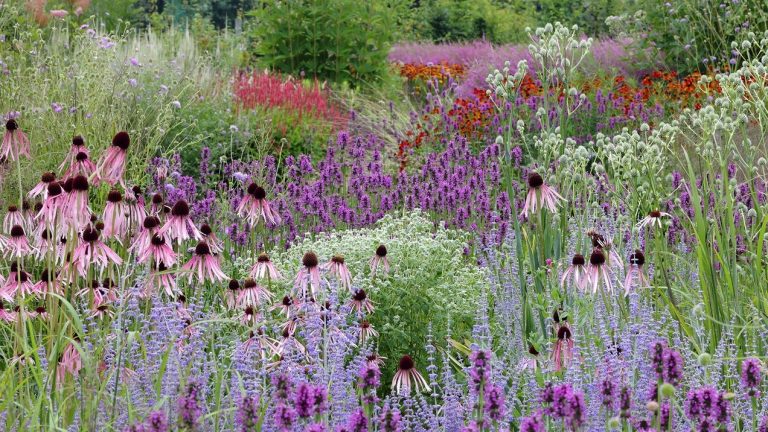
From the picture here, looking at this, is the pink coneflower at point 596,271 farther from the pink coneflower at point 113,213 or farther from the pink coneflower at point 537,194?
the pink coneflower at point 113,213

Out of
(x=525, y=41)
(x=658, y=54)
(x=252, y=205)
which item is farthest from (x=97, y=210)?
(x=525, y=41)

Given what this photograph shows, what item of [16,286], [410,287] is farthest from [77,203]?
[410,287]

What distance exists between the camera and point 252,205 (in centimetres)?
345

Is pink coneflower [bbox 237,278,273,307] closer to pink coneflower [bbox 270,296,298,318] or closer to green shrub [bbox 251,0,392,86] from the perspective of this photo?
pink coneflower [bbox 270,296,298,318]

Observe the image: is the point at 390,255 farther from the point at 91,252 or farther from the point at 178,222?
the point at 91,252

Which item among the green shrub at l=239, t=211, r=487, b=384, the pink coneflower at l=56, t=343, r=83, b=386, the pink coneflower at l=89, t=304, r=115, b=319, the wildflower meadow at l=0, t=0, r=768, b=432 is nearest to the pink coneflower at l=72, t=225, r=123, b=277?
the wildflower meadow at l=0, t=0, r=768, b=432

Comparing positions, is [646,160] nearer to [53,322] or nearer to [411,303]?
[411,303]

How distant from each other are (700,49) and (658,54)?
18.2 inches

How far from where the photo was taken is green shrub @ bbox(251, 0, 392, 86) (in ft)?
38.4

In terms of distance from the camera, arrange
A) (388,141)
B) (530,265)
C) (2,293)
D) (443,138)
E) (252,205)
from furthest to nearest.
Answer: (388,141)
(443,138)
(530,265)
(252,205)
(2,293)

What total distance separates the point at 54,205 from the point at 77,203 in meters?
0.21

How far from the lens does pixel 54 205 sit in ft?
9.25

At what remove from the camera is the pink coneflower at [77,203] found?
8.59 ft

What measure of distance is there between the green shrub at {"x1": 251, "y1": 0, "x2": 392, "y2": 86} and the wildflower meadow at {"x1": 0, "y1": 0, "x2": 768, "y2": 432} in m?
0.19
